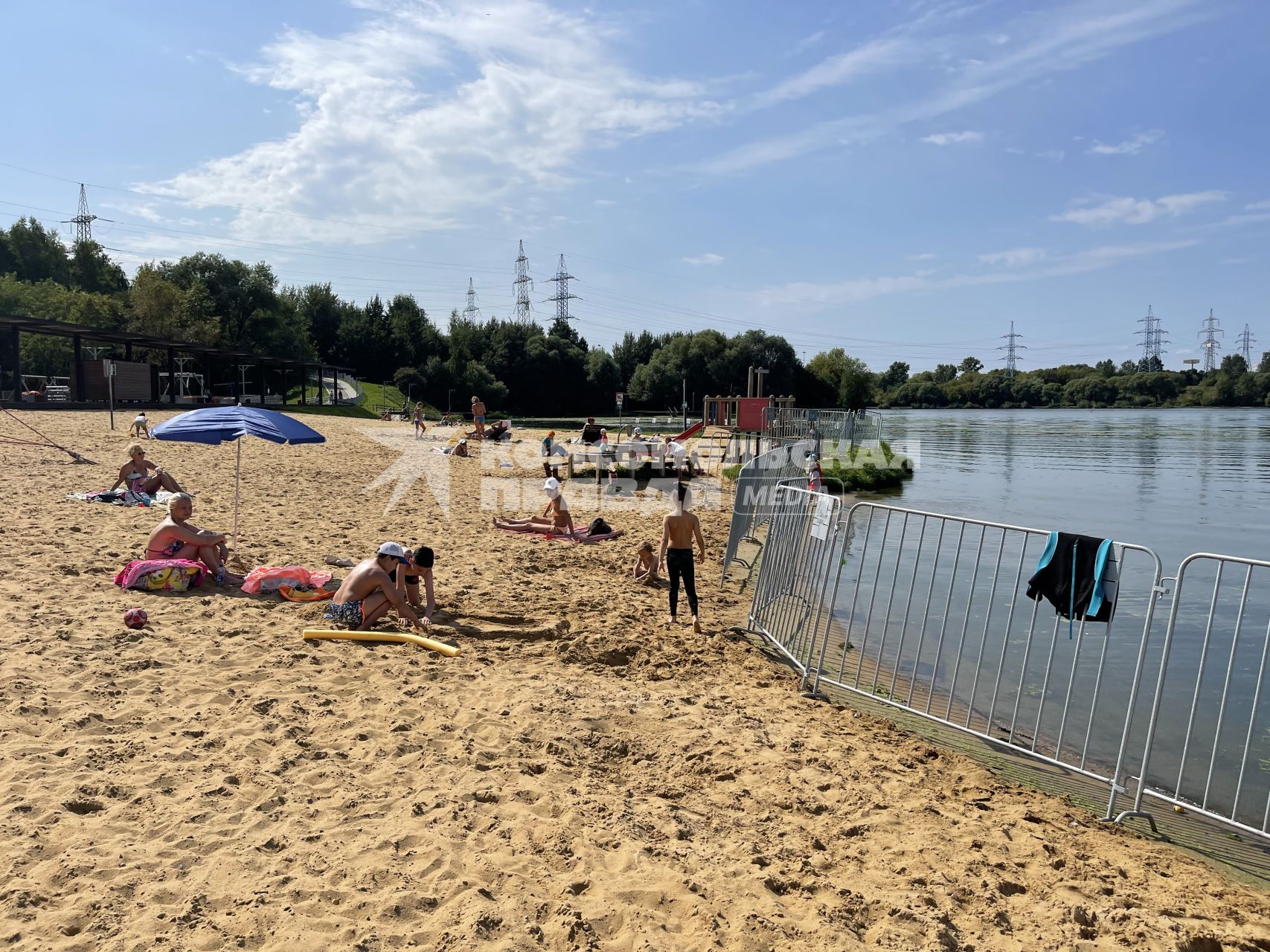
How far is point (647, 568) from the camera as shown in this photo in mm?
9531

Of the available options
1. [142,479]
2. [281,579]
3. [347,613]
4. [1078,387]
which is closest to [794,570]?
[347,613]

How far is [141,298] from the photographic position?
49438 millimetres

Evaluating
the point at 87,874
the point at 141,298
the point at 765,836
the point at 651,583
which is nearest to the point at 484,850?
the point at 765,836

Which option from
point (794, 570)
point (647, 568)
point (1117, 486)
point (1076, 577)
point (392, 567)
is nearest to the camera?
point (1076, 577)

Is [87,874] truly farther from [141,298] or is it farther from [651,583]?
[141,298]

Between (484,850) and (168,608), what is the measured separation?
463 centimetres

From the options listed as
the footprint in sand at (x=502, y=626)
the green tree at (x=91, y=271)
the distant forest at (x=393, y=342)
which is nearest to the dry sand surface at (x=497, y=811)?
the footprint in sand at (x=502, y=626)

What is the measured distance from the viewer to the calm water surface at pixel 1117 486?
17719 mm

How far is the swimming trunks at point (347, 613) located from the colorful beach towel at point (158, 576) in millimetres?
1703

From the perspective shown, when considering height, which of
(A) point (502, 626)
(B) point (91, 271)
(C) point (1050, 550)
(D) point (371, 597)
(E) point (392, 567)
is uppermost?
(B) point (91, 271)

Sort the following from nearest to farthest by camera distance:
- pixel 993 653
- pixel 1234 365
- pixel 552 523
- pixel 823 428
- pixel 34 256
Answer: pixel 993 653, pixel 552 523, pixel 823 428, pixel 34 256, pixel 1234 365

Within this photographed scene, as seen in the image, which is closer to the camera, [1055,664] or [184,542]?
[184,542]

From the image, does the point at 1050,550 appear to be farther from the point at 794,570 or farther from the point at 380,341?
the point at 380,341

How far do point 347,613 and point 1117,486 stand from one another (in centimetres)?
2877
